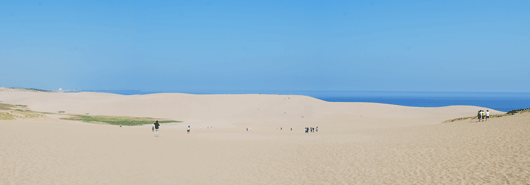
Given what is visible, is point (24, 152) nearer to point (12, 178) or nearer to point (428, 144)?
point (12, 178)

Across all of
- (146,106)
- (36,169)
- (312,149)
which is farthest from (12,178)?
(146,106)

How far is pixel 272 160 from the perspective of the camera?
15.6 m

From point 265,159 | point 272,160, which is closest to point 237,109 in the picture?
point 265,159

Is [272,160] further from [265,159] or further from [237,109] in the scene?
[237,109]

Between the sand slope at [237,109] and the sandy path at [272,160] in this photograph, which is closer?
the sandy path at [272,160]

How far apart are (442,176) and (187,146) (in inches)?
546

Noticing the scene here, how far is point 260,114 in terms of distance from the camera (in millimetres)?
63250

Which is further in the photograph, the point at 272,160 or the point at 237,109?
the point at 237,109

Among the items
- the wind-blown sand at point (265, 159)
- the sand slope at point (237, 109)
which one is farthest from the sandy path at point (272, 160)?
the sand slope at point (237, 109)

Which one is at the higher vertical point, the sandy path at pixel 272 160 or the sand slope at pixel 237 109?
the sand slope at pixel 237 109

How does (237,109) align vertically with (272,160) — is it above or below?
above

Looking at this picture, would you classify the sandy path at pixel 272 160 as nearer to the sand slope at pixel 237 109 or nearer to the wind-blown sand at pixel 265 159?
the wind-blown sand at pixel 265 159

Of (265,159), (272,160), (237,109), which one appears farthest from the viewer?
(237,109)

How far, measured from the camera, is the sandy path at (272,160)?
1160 cm
